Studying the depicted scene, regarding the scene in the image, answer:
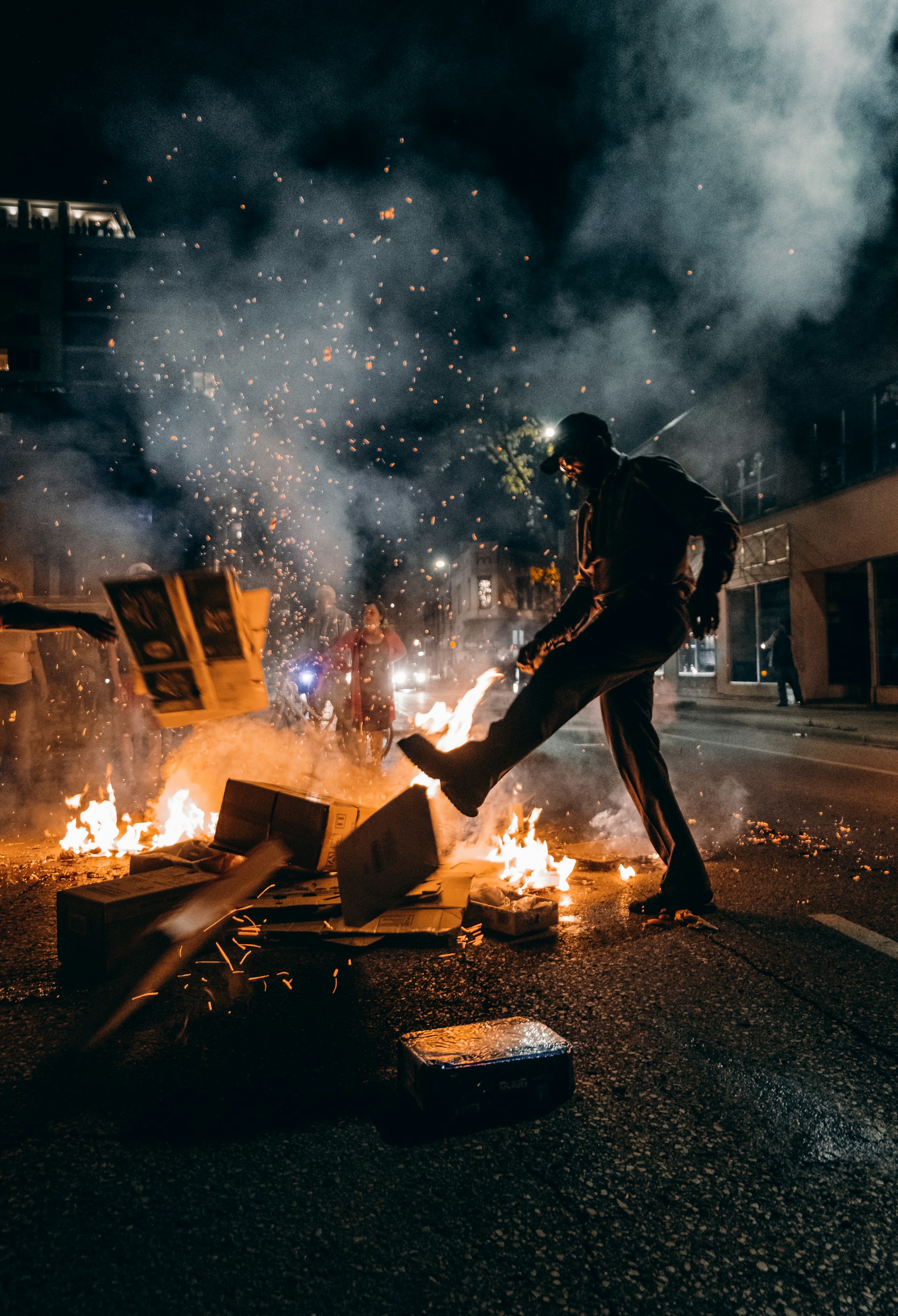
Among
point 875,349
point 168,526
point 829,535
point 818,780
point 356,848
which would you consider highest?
point 875,349

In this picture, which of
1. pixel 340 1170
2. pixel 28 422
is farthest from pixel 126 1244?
pixel 28 422

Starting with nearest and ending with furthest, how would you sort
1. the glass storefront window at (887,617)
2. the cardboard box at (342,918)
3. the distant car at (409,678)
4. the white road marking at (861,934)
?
the white road marking at (861,934)
the cardboard box at (342,918)
the glass storefront window at (887,617)
the distant car at (409,678)

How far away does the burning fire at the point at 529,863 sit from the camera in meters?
3.58

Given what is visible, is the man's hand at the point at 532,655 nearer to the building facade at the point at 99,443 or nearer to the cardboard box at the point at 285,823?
the cardboard box at the point at 285,823

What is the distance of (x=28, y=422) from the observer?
801 inches

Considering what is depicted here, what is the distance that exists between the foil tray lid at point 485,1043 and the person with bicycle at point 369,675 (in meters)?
6.37

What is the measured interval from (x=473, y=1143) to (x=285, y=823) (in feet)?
6.93

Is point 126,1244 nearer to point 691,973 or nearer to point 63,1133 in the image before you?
point 63,1133

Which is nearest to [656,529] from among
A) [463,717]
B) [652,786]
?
[652,786]

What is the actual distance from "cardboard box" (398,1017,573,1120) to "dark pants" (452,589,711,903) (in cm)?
123

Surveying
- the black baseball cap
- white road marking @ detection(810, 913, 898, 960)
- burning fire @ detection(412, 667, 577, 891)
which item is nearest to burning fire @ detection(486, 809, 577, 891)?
burning fire @ detection(412, 667, 577, 891)

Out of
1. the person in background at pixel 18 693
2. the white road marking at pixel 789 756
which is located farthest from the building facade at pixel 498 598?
the person in background at pixel 18 693

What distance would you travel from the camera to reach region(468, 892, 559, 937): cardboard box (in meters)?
2.88

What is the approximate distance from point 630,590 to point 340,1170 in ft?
7.75
